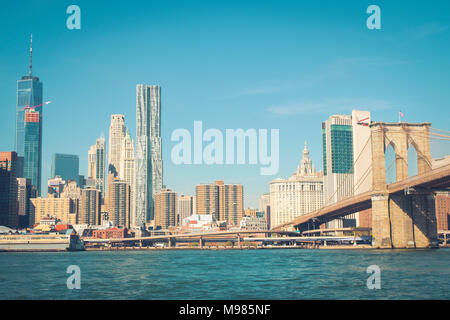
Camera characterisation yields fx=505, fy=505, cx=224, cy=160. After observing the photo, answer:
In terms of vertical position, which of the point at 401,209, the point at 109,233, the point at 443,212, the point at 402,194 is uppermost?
the point at 402,194

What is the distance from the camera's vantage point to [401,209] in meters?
87.1

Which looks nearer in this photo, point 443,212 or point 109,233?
point 443,212

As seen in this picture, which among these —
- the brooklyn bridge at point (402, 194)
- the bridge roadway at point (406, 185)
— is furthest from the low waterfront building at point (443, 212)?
the brooklyn bridge at point (402, 194)

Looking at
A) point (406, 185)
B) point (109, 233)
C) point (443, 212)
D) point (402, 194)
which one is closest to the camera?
point (406, 185)

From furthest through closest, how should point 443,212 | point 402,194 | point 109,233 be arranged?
1. point 109,233
2. point 443,212
3. point 402,194

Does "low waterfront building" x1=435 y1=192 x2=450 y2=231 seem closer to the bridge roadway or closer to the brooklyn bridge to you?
the bridge roadway

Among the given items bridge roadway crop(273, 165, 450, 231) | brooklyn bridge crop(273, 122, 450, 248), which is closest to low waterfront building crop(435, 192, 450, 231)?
bridge roadway crop(273, 165, 450, 231)

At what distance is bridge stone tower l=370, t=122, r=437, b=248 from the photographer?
8588 centimetres

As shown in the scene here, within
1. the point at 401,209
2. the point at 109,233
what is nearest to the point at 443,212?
the point at 401,209

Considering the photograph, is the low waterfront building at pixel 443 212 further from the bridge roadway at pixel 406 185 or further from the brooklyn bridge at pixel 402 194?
the brooklyn bridge at pixel 402 194

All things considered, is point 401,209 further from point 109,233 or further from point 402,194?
point 109,233

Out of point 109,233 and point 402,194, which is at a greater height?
point 402,194
